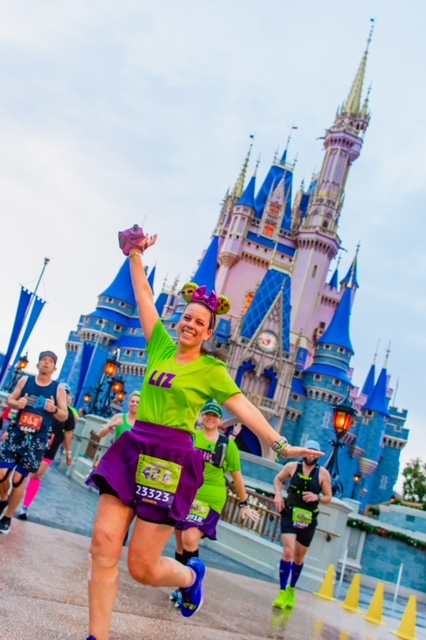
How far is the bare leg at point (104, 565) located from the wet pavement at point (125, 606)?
308 millimetres

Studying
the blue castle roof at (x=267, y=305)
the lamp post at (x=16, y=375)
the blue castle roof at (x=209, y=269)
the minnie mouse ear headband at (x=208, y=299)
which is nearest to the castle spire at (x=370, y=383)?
the blue castle roof at (x=267, y=305)

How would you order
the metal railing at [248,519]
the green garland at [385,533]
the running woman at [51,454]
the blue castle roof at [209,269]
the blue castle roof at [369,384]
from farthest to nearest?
the blue castle roof at [369,384] → the blue castle roof at [209,269] → the green garland at [385,533] → the metal railing at [248,519] → the running woman at [51,454]

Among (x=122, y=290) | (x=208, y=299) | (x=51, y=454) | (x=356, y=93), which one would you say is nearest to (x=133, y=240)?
(x=208, y=299)

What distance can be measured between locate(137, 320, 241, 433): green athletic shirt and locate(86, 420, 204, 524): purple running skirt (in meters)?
0.05

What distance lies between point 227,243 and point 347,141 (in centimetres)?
1319

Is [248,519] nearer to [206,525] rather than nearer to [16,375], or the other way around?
[206,525]

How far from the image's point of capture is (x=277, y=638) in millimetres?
4473

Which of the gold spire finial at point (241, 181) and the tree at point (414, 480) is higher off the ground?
the gold spire finial at point (241, 181)

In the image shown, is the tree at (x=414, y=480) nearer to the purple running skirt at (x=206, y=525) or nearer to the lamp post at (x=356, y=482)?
the lamp post at (x=356, y=482)

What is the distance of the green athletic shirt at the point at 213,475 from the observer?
5414 millimetres

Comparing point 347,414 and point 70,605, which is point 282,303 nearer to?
point 347,414

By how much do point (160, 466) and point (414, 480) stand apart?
184 ft

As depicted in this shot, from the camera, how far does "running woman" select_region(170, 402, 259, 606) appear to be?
514 centimetres

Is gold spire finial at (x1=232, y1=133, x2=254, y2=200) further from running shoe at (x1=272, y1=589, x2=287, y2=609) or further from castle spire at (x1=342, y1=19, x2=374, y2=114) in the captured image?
running shoe at (x1=272, y1=589, x2=287, y2=609)
